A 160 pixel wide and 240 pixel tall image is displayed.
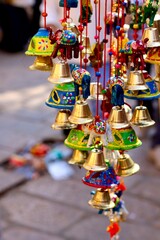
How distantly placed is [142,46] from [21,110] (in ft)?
13.7

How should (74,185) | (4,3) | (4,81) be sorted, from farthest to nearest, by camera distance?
(4,3) → (4,81) → (74,185)

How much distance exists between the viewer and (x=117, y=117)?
1.53 m

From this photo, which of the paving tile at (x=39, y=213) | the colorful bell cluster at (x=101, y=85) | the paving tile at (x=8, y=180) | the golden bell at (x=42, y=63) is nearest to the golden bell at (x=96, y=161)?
the colorful bell cluster at (x=101, y=85)

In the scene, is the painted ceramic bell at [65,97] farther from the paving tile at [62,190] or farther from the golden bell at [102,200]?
the paving tile at [62,190]

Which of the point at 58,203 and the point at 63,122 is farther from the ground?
the point at 63,122

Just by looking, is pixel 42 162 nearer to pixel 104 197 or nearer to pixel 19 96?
pixel 19 96

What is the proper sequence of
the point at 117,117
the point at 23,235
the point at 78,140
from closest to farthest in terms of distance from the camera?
the point at 117,117
the point at 78,140
the point at 23,235

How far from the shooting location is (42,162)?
4.38m

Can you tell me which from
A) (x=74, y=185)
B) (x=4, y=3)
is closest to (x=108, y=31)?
(x=74, y=185)

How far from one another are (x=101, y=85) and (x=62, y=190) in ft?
8.37

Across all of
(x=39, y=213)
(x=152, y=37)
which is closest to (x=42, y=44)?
(x=152, y=37)

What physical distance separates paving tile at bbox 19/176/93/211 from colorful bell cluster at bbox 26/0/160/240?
2.21 meters

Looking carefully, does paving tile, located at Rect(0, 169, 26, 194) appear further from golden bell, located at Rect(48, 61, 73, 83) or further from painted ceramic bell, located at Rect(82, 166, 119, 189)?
golden bell, located at Rect(48, 61, 73, 83)

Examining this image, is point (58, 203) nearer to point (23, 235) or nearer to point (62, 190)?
point (62, 190)
